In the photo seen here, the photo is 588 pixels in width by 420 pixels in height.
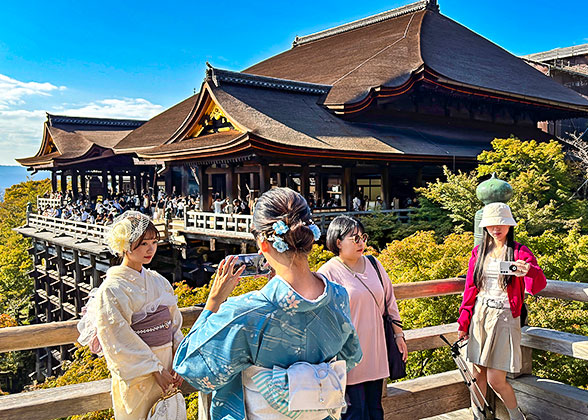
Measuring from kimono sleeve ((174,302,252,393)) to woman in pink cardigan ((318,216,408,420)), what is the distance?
127cm

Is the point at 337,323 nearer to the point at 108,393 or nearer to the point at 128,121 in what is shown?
the point at 108,393

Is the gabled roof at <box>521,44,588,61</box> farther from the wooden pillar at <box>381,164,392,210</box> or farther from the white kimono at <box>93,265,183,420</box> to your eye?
the white kimono at <box>93,265,183,420</box>

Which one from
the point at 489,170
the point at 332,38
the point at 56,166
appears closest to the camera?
the point at 489,170

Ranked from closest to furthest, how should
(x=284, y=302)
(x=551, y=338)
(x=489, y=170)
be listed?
(x=284, y=302) < (x=551, y=338) < (x=489, y=170)

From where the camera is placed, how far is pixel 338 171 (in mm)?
18031

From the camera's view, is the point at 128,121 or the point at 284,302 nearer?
the point at 284,302

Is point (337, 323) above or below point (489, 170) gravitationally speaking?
below

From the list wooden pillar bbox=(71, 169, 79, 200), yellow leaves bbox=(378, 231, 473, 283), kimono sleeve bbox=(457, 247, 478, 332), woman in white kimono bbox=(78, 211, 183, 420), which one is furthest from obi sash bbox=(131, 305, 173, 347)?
wooden pillar bbox=(71, 169, 79, 200)

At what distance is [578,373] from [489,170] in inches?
345

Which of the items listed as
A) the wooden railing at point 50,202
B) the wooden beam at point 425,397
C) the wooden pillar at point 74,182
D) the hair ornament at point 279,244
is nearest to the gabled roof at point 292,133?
the wooden beam at point 425,397

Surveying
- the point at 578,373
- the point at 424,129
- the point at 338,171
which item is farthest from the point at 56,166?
the point at 578,373

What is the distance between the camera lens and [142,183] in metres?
26.6

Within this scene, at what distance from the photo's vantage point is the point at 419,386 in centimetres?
351

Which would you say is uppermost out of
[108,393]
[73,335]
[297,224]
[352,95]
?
[352,95]
